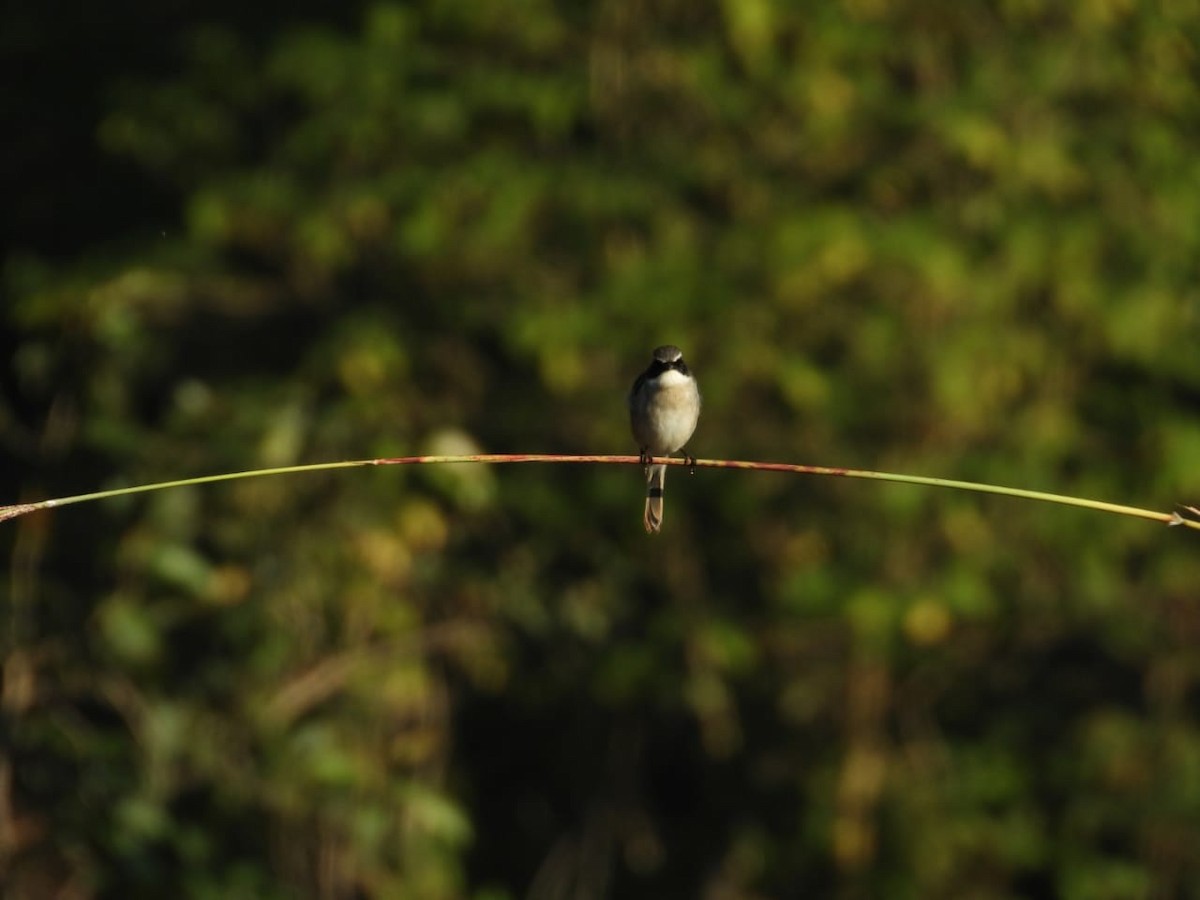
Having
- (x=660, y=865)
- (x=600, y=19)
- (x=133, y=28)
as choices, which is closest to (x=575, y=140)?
(x=600, y=19)

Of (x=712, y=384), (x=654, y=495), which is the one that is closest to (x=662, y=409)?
(x=654, y=495)

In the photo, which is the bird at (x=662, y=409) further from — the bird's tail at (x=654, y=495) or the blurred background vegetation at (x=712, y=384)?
the blurred background vegetation at (x=712, y=384)

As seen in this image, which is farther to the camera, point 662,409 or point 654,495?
point 654,495

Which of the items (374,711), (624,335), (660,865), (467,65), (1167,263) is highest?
(467,65)

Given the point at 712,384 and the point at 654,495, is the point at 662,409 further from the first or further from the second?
the point at 712,384

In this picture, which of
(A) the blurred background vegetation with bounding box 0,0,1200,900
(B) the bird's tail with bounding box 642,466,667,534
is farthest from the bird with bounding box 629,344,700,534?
(A) the blurred background vegetation with bounding box 0,0,1200,900

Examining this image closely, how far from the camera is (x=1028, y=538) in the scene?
26.0ft

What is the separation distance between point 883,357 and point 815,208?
605 mm

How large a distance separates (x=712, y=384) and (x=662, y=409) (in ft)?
6.20

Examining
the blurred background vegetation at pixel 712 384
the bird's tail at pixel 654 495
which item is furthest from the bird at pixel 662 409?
the blurred background vegetation at pixel 712 384

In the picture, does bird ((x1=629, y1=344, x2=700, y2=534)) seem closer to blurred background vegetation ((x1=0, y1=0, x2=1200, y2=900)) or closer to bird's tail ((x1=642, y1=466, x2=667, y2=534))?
bird's tail ((x1=642, y1=466, x2=667, y2=534))

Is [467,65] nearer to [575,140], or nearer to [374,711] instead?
[575,140]

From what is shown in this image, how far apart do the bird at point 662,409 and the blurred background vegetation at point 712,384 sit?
5.12 ft

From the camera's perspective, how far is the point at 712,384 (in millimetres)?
7488
